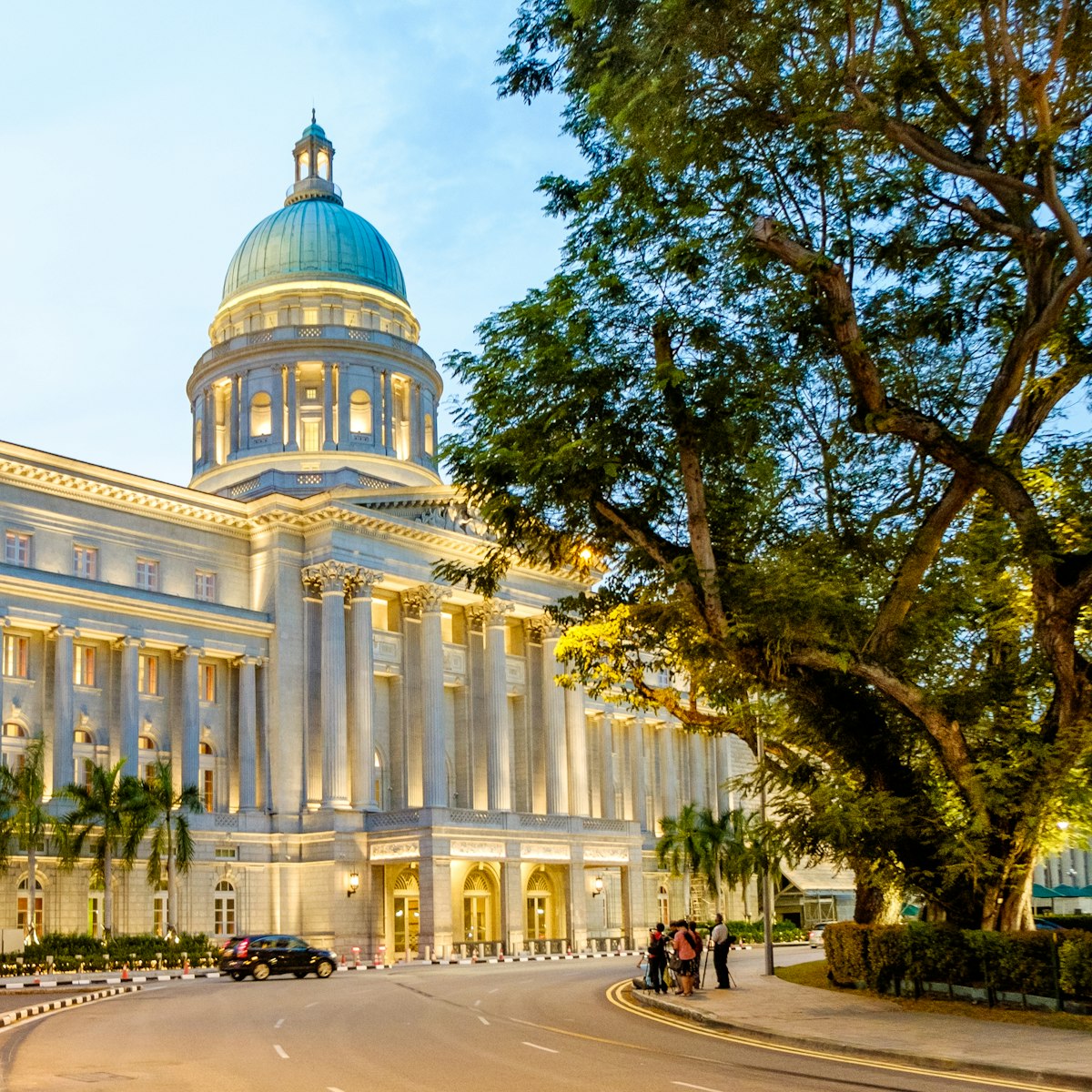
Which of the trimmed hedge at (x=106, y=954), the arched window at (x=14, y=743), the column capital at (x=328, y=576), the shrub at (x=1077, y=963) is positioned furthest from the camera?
the column capital at (x=328, y=576)

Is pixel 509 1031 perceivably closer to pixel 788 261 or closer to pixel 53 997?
pixel 788 261

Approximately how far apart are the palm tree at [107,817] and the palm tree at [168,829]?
44 cm

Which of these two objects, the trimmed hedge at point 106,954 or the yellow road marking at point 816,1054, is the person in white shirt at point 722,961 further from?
the trimmed hedge at point 106,954

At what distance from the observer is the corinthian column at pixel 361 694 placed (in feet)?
197

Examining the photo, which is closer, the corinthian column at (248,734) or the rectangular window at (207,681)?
the corinthian column at (248,734)

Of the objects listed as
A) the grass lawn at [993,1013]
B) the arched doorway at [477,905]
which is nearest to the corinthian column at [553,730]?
the arched doorway at [477,905]

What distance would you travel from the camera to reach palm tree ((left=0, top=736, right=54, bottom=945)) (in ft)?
148

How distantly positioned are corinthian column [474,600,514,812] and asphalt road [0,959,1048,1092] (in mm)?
32979

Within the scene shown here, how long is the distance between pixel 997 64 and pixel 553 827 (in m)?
46.8

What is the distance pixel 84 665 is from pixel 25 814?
35.8 ft

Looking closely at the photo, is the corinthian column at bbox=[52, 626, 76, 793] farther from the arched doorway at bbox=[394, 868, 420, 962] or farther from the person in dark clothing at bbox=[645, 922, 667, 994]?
the person in dark clothing at bbox=[645, 922, 667, 994]

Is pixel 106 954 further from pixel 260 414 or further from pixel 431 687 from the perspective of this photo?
pixel 260 414

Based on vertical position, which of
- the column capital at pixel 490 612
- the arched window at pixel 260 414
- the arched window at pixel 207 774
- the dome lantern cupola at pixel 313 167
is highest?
A: the dome lantern cupola at pixel 313 167

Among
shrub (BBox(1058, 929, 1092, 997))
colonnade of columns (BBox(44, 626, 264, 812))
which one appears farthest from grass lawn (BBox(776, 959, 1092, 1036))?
colonnade of columns (BBox(44, 626, 264, 812))
